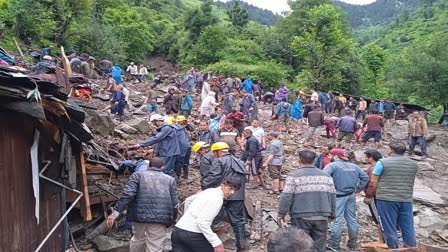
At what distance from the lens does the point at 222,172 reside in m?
6.53

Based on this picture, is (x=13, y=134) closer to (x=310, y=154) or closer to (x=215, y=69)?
(x=310, y=154)

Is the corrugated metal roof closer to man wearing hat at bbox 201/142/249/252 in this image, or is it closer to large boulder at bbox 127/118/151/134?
man wearing hat at bbox 201/142/249/252

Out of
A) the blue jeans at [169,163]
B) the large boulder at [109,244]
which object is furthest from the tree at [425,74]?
the large boulder at [109,244]

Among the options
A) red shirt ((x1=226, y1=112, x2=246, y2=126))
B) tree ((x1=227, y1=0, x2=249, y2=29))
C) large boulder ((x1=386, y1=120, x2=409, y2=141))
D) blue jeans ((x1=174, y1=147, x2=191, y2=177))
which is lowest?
large boulder ((x1=386, y1=120, x2=409, y2=141))

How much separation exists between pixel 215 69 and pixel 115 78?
20.1 metres

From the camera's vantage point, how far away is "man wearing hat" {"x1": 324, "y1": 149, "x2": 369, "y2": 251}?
6.85m

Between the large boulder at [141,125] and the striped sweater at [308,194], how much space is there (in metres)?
8.33

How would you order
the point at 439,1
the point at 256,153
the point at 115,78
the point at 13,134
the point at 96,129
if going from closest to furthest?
1. the point at 13,134
2. the point at 256,153
3. the point at 96,129
4. the point at 115,78
5. the point at 439,1

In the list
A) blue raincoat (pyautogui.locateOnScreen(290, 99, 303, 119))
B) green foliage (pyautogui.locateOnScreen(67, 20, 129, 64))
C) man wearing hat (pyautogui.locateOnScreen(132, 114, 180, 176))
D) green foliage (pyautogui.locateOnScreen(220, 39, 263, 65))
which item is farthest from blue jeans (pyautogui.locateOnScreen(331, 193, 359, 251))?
green foliage (pyautogui.locateOnScreen(220, 39, 263, 65))

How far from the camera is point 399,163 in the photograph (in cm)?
637

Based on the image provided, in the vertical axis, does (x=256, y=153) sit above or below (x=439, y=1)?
below

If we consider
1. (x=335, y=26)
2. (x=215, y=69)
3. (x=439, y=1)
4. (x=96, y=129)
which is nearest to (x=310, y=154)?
(x=96, y=129)

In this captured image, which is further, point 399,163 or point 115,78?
point 115,78

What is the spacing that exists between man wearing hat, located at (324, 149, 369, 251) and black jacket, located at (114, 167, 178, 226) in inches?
109
